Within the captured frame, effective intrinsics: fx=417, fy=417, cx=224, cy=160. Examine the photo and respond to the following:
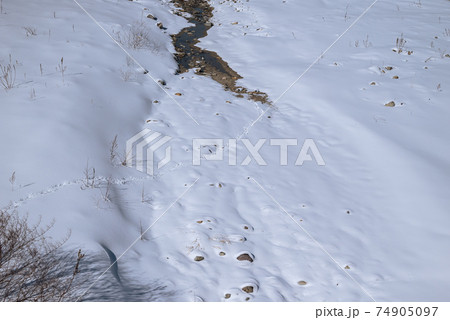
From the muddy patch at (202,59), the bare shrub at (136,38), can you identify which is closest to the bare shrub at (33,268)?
the muddy patch at (202,59)

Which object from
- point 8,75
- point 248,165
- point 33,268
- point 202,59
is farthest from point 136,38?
point 33,268

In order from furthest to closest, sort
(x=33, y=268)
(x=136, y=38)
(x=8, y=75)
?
(x=136, y=38) < (x=8, y=75) < (x=33, y=268)

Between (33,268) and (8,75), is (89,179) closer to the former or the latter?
(33,268)

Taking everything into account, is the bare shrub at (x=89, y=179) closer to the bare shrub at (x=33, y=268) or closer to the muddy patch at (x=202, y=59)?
the bare shrub at (x=33, y=268)

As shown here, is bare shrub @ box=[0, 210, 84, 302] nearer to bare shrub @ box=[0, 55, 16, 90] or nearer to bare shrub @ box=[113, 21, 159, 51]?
bare shrub @ box=[0, 55, 16, 90]
